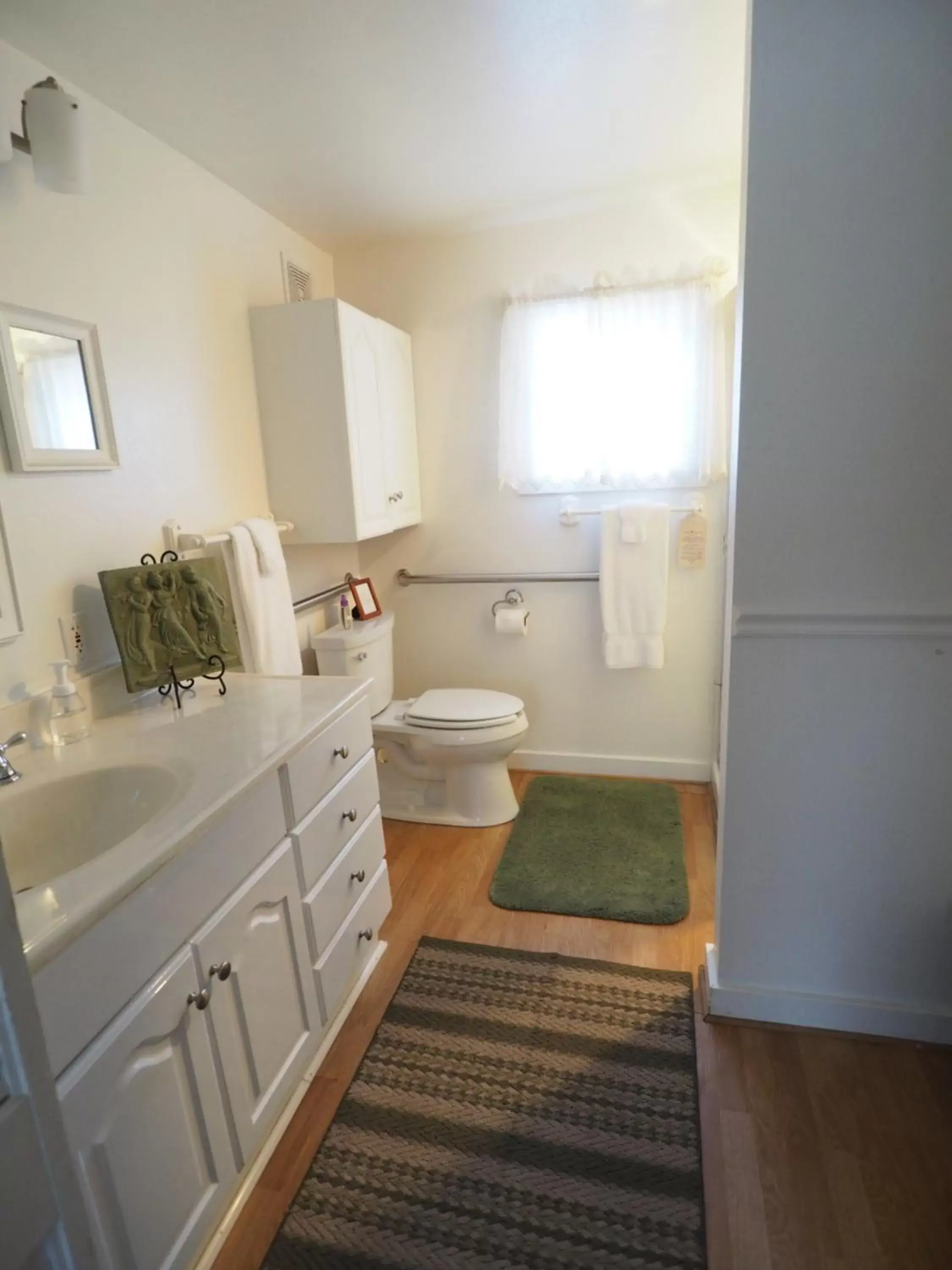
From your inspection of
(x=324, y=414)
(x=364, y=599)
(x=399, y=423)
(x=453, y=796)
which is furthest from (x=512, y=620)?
(x=324, y=414)

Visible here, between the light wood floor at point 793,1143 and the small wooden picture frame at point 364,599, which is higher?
the small wooden picture frame at point 364,599

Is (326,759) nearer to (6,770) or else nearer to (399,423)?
(6,770)

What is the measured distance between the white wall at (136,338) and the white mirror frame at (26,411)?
24mm

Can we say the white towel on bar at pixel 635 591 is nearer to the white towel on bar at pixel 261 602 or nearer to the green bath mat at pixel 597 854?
the green bath mat at pixel 597 854

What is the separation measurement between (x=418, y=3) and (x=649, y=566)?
178 centimetres

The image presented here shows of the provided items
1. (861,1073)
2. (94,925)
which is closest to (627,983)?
(861,1073)

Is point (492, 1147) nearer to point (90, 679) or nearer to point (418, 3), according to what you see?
point (90, 679)

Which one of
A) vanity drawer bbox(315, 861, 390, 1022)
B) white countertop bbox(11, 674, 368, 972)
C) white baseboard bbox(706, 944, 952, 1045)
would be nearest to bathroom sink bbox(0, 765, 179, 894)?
white countertop bbox(11, 674, 368, 972)

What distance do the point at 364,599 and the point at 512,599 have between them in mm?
627

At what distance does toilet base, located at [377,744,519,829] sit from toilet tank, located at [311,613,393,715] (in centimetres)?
24

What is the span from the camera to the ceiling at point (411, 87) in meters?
1.37

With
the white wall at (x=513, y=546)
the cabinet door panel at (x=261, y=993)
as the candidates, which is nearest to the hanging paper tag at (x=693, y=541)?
the white wall at (x=513, y=546)

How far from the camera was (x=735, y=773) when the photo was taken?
5.06 ft

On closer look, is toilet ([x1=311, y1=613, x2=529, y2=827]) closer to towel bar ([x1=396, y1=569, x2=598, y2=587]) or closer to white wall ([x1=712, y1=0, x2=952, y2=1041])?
towel bar ([x1=396, y1=569, x2=598, y2=587])
